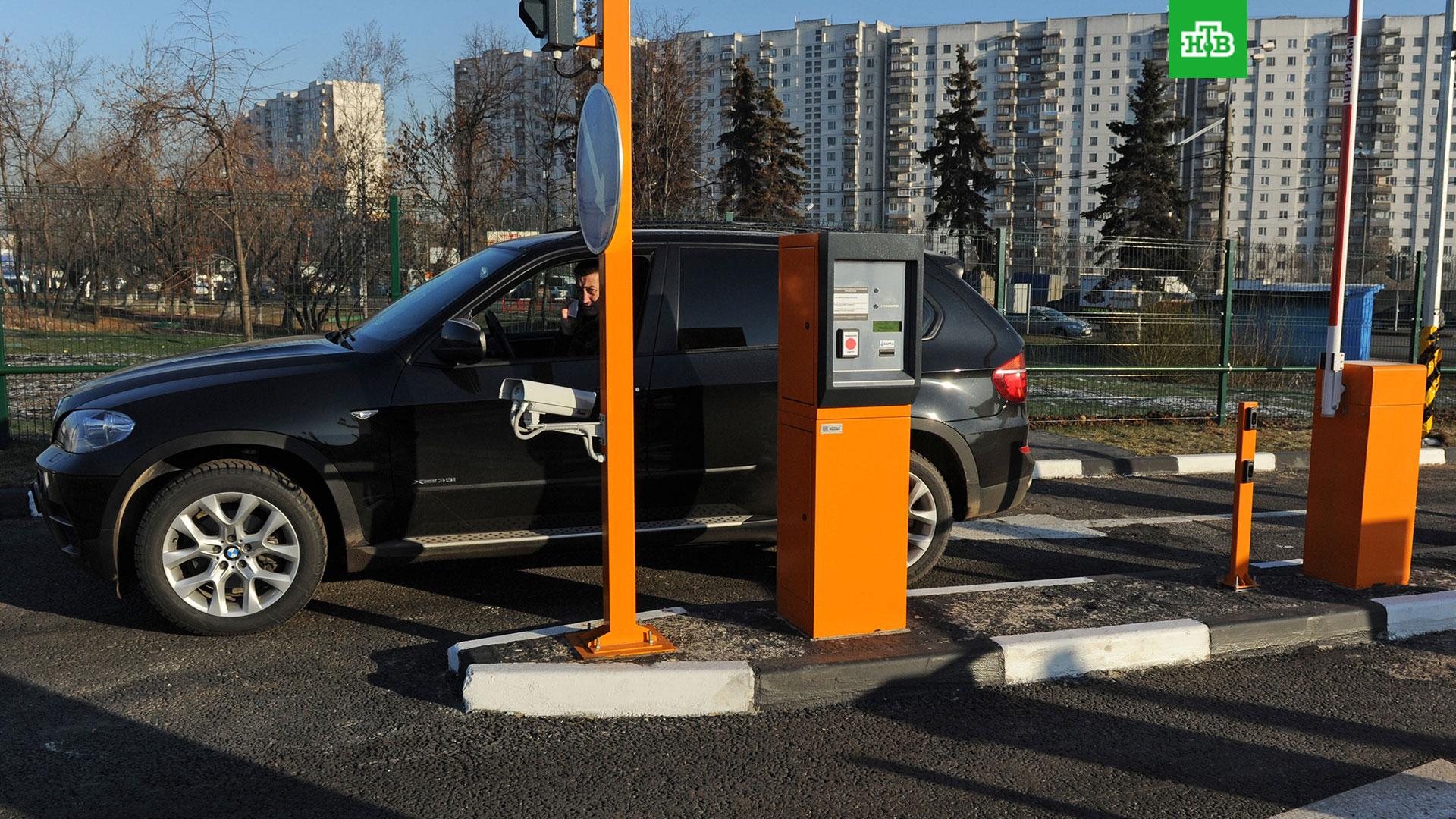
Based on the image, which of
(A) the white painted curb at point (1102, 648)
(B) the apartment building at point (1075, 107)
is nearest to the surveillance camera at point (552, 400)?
(A) the white painted curb at point (1102, 648)

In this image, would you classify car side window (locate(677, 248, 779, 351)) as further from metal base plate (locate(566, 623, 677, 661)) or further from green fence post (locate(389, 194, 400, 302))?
green fence post (locate(389, 194, 400, 302))

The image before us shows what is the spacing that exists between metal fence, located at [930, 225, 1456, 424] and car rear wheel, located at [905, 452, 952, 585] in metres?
5.07

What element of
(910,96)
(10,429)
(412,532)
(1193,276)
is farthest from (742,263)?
(910,96)

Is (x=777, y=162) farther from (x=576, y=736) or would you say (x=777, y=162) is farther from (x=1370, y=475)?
(x=576, y=736)

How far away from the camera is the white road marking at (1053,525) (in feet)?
23.6

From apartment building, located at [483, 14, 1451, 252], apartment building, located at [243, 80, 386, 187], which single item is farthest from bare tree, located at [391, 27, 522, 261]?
apartment building, located at [483, 14, 1451, 252]

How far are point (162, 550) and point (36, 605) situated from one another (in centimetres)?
120

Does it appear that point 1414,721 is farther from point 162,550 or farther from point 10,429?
point 10,429

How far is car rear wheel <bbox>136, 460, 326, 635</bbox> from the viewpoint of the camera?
467 centimetres

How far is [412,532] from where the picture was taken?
5051mm

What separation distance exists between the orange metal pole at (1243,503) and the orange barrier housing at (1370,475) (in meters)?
0.44

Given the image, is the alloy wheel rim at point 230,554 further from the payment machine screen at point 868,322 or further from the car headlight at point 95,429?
the payment machine screen at point 868,322

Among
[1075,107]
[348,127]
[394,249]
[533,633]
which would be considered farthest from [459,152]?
[1075,107]

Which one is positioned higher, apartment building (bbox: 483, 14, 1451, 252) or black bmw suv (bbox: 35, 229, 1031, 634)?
apartment building (bbox: 483, 14, 1451, 252)
